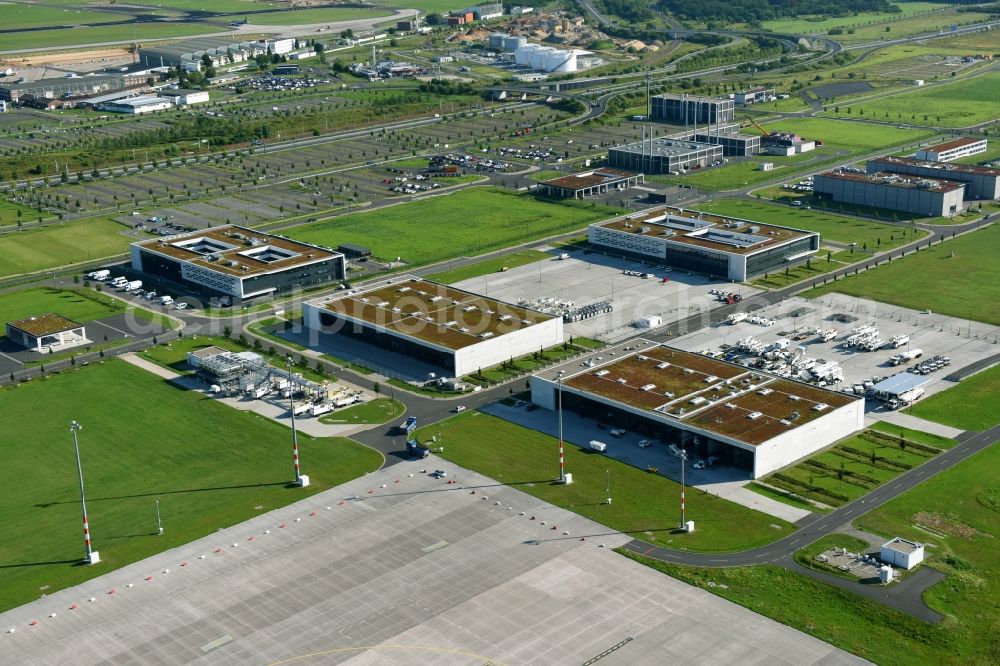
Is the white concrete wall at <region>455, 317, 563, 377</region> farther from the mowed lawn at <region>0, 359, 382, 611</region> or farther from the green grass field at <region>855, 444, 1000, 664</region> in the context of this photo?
the green grass field at <region>855, 444, 1000, 664</region>

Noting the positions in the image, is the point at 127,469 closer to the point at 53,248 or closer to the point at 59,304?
the point at 59,304

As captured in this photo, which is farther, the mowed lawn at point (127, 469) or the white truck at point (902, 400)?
the white truck at point (902, 400)

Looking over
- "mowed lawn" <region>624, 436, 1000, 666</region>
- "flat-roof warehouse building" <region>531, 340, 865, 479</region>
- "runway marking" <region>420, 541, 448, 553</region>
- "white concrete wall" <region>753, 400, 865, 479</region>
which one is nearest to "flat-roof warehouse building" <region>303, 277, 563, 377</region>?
"flat-roof warehouse building" <region>531, 340, 865, 479</region>

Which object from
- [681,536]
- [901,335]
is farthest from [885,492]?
[901,335]

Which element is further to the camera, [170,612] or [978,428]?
[978,428]

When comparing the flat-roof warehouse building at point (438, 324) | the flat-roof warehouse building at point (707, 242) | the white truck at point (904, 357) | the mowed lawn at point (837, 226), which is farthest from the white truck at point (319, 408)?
the mowed lawn at point (837, 226)

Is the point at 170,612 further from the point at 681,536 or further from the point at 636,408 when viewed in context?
the point at 636,408

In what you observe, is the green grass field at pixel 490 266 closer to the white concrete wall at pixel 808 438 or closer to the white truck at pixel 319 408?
the white truck at pixel 319 408
